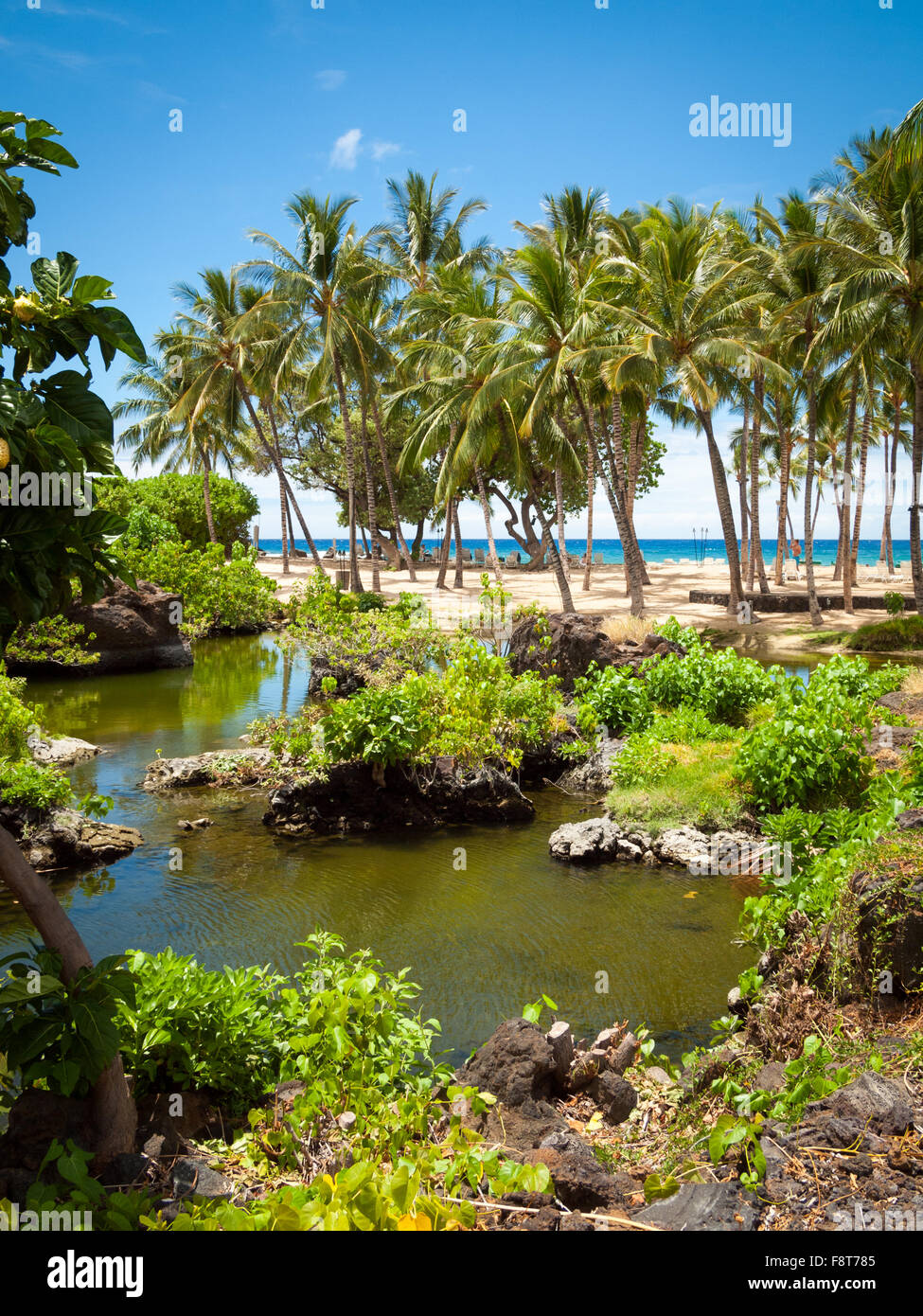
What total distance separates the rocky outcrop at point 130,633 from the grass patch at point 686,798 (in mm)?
14805

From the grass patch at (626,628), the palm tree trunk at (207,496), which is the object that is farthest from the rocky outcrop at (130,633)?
the palm tree trunk at (207,496)

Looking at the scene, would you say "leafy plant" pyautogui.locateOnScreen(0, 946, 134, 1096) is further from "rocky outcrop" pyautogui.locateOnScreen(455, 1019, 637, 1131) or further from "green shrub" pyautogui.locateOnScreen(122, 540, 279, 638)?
"green shrub" pyautogui.locateOnScreen(122, 540, 279, 638)

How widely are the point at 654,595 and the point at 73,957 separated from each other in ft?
115

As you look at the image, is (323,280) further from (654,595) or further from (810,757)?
(810,757)

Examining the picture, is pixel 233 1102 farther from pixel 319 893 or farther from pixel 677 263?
pixel 677 263

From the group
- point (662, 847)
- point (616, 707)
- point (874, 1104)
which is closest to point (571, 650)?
point (616, 707)

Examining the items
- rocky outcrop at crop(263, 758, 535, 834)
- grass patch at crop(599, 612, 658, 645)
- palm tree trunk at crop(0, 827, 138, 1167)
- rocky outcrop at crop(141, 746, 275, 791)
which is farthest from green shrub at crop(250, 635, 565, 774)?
palm tree trunk at crop(0, 827, 138, 1167)

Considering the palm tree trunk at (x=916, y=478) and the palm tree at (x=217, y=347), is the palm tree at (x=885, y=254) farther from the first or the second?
the palm tree at (x=217, y=347)

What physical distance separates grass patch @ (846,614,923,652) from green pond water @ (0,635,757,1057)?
15126mm

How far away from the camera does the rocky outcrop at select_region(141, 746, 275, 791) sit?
12992 mm

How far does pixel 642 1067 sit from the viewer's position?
549 cm

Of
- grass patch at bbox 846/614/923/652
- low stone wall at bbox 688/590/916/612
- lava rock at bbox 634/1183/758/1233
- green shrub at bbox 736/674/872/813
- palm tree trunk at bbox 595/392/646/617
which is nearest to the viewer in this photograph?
lava rock at bbox 634/1183/758/1233

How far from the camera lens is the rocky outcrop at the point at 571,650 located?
1556 centimetres
